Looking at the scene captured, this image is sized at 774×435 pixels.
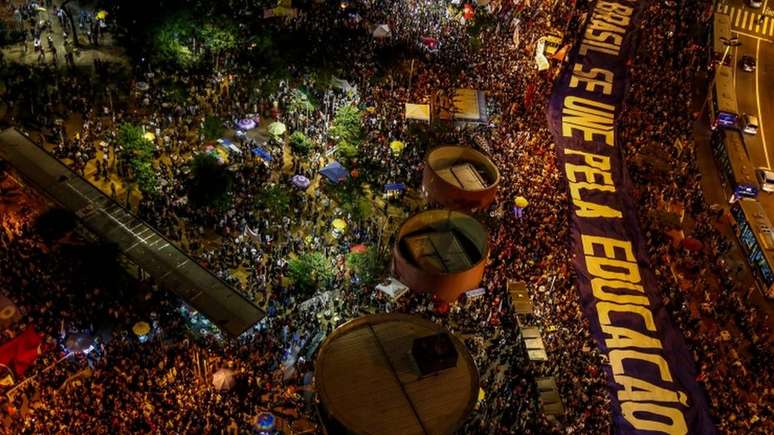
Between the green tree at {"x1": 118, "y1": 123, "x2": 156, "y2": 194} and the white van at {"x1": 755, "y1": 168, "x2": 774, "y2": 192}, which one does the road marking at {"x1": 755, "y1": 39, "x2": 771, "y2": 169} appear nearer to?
A: the white van at {"x1": 755, "y1": 168, "x2": 774, "y2": 192}

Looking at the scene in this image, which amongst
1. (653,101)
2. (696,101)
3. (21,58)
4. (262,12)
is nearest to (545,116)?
(653,101)

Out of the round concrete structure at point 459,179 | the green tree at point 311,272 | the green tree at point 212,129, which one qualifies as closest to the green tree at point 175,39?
the green tree at point 212,129

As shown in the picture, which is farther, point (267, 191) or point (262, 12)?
point (262, 12)

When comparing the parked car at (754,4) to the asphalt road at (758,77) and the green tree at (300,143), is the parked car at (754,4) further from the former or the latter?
the green tree at (300,143)

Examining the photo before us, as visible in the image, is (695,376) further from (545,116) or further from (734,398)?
(545,116)

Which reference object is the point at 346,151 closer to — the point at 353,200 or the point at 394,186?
the point at 353,200

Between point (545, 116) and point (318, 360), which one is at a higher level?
point (318, 360)
